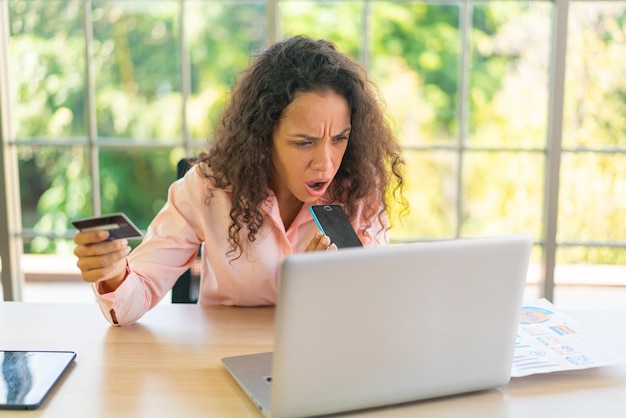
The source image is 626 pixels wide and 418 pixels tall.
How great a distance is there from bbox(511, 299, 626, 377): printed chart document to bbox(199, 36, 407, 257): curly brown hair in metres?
0.47

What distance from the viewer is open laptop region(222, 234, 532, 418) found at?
0.95 meters

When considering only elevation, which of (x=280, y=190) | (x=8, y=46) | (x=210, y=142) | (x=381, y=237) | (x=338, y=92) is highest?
(x=8, y=46)

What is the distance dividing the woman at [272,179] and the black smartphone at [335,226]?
4.8 inches

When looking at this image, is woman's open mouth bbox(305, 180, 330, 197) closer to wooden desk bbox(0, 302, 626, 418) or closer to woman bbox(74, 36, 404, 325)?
woman bbox(74, 36, 404, 325)

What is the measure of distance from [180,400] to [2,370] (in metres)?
0.33

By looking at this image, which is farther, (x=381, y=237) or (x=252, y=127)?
(x=381, y=237)

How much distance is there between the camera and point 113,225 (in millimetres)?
1226

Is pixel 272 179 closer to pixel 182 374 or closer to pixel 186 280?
pixel 186 280

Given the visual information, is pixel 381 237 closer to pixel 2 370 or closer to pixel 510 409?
pixel 510 409

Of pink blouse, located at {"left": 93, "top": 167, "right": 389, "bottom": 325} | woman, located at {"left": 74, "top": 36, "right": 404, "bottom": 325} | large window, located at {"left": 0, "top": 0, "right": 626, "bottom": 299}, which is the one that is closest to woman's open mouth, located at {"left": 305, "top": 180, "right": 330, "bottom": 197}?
woman, located at {"left": 74, "top": 36, "right": 404, "bottom": 325}

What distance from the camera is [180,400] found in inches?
44.4

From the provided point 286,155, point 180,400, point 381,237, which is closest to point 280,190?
point 286,155

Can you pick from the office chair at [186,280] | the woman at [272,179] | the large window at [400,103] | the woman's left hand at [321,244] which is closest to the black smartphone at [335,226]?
the woman's left hand at [321,244]

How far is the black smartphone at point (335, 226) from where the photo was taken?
136cm
